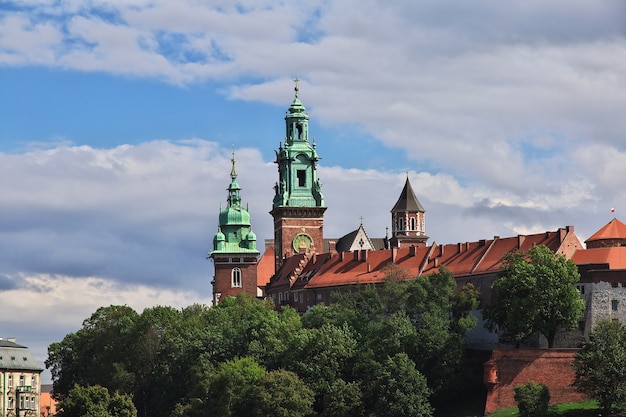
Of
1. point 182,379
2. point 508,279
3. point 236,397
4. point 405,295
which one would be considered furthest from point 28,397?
point 508,279

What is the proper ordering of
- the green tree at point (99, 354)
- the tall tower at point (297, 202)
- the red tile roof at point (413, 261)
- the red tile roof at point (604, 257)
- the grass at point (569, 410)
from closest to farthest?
the grass at point (569, 410), the red tile roof at point (604, 257), the red tile roof at point (413, 261), the green tree at point (99, 354), the tall tower at point (297, 202)

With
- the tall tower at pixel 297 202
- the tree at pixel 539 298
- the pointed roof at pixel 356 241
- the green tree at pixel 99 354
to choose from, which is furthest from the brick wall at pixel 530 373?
the pointed roof at pixel 356 241

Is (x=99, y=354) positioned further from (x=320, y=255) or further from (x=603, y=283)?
(x=603, y=283)

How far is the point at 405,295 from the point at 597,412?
2282 cm

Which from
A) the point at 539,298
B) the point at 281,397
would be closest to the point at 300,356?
the point at 281,397

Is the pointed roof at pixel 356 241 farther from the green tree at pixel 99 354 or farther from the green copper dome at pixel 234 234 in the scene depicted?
the green tree at pixel 99 354

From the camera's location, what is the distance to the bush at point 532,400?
11081 cm

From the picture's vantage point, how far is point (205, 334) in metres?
137

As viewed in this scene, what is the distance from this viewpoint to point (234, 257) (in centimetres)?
17975

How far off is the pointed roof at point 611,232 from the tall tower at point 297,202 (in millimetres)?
43069

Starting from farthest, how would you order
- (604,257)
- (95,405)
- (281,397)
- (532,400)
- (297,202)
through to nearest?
(297,202) < (604,257) < (281,397) < (532,400) < (95,405)

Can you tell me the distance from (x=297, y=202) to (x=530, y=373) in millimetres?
62813

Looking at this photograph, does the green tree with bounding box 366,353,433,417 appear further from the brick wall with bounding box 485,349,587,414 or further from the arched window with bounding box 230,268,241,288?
the arched window with bounding box 230,268,241,288

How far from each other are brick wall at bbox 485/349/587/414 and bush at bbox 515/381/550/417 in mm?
4759
